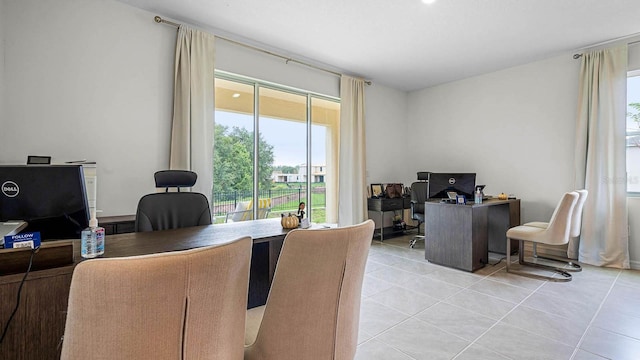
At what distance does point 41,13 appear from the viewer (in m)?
2.58

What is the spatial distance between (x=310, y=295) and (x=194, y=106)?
9.26 ft

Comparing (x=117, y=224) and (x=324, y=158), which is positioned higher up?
(x=324, y=158)

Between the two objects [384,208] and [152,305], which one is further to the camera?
[384,208]

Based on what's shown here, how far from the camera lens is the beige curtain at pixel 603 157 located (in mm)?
3605

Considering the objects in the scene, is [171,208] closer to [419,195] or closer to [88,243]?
[88,243]

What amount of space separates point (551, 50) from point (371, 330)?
4304mm

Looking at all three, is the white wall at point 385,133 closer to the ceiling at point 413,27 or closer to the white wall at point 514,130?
the white wall at point 514,130

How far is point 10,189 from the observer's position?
1214 millimetres

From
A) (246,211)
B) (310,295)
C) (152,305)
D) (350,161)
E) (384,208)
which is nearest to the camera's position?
(152,305)

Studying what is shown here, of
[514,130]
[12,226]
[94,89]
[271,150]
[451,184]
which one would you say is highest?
[94,89]

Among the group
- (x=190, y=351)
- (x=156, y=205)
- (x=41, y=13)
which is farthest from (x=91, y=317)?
(x=41, y=13)

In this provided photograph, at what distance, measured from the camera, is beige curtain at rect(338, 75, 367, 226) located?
486cm

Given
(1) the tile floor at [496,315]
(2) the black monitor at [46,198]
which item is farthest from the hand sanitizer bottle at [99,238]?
(1) the tile floor at [496,315]

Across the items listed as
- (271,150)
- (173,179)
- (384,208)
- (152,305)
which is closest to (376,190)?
(384,208)
